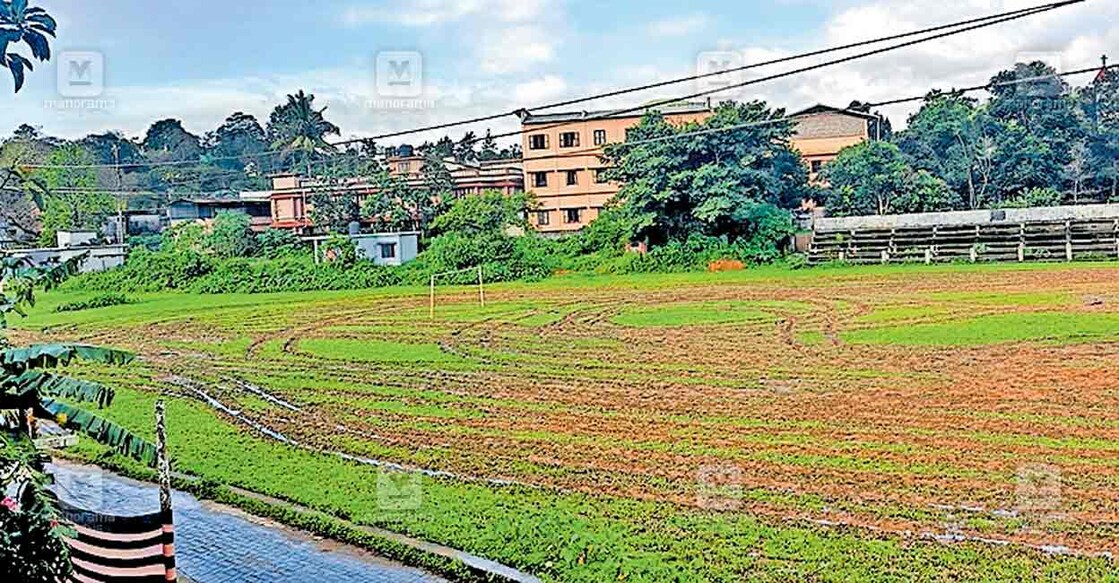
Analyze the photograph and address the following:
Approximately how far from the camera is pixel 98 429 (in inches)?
191

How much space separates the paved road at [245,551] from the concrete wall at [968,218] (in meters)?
31.3

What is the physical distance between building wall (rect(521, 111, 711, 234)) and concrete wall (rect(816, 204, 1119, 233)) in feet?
41.1

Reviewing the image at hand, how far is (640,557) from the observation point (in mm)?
7406

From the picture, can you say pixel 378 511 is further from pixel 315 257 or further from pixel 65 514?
pixel 315 257

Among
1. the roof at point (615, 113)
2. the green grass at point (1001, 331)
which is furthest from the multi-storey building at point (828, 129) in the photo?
the green grass at point (1001, 331)

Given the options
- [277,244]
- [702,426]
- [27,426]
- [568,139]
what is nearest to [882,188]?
[568,139]

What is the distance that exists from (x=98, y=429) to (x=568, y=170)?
1733 inches

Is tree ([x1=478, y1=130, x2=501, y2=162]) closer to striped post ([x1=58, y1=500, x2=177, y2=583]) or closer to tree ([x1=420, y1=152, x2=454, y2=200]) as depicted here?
tree ([x1=420, y1=152, x2=454, y2=200])

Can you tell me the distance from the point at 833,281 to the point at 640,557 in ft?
75.9

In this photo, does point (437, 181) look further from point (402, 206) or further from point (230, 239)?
point (230, 239)

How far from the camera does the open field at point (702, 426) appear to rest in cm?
769

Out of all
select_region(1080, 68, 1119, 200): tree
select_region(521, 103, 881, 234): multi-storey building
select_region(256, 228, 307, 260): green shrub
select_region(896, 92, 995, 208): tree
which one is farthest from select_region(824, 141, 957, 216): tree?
select_region(256, 228, 307, 260): green shrub

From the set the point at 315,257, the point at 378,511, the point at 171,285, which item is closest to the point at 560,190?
the point at 315,257

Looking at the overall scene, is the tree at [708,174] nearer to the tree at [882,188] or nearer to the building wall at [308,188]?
the tree at [882,188]
